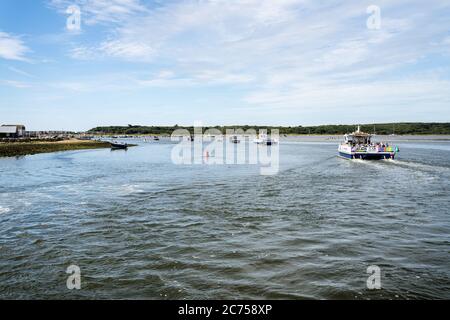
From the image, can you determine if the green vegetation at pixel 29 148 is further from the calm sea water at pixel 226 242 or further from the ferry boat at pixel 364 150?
the ferry boat at pixel 364 150

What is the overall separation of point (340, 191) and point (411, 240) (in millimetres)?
14567

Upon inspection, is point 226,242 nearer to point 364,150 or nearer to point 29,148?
point 364,150

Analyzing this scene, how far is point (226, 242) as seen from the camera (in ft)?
52.4

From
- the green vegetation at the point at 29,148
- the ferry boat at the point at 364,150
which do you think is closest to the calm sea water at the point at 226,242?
the ferry boat at the point at 364,150

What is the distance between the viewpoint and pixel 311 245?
15320mm

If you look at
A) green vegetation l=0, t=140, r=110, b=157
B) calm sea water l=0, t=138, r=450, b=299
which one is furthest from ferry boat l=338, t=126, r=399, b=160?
green vegetation l=0, t=140, r=110, b=157

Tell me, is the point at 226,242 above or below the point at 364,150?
below

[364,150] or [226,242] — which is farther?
[364,150]

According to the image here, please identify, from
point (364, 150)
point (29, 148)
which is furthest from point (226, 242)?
point (29, 148)

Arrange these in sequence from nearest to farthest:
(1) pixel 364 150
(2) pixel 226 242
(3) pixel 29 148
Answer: (2) pixel 226 242
(1) pixel 364 150
(3) pixel 29 148

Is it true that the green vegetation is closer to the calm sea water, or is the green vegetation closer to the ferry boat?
the calm sea water

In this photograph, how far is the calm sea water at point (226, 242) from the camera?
11312mm
